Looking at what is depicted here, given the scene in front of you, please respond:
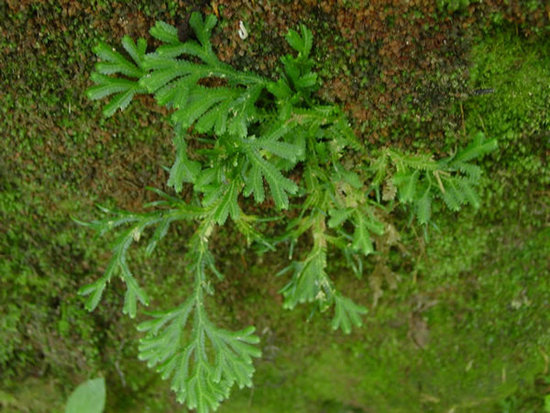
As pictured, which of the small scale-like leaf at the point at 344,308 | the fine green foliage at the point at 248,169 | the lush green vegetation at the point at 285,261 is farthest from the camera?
the small scale-like leaf at the point at 344,308

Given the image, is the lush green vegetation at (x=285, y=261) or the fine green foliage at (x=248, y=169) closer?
the fine green foliage at (x=248, y=169)

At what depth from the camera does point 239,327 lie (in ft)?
11.8

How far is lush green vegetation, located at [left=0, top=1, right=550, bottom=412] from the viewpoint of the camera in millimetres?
2502

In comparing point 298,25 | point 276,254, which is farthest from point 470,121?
point 276,254

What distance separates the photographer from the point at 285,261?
3.28 metres

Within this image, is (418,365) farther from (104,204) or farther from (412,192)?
(104,204)

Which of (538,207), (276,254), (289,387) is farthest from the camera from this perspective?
(289,387)

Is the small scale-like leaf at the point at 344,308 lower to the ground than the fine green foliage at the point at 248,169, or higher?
lower

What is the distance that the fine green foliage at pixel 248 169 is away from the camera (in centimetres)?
231

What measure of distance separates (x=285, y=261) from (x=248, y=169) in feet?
3.17

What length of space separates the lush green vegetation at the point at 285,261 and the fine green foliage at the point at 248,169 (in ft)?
0.60

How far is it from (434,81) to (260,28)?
95 centimetres

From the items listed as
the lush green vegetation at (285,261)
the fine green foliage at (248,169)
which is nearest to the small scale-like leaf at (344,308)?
the fine green foliage at (248,169)

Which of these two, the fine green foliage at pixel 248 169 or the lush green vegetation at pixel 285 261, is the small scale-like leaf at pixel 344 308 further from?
the lush green vegetation at pixel 285 261
